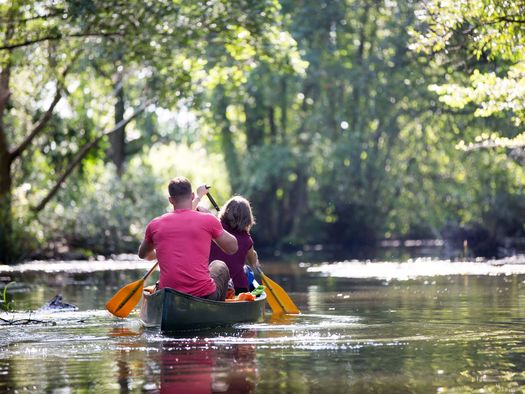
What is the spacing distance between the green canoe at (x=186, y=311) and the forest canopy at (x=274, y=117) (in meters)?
5.75

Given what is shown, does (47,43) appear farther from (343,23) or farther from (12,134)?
(343,23)

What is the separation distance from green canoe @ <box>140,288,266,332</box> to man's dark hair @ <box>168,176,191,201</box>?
0.95 metres

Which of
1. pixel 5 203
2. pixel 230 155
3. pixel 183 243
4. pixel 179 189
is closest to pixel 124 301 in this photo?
pixel 183 243

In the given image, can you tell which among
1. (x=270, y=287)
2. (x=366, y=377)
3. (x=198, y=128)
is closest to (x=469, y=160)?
(x=198, y=128)

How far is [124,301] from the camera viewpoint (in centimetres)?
1452

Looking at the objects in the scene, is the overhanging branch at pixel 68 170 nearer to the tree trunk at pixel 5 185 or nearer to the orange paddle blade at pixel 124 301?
the tree trunk at pixel 5 185

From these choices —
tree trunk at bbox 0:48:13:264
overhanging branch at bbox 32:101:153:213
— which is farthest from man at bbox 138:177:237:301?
overhanging branch at bbox 32:101:153:213

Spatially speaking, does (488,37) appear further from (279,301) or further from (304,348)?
(304,348)

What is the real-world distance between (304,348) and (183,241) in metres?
2.17

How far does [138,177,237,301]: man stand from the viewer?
12.5 meters

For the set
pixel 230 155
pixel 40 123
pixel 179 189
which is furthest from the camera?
pixel 230 155

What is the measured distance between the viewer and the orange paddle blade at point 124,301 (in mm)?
14484

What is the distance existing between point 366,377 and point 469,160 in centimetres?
3276

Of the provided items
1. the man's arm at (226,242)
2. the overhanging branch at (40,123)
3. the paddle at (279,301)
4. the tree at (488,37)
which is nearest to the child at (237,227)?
the paddle at (279,301)
